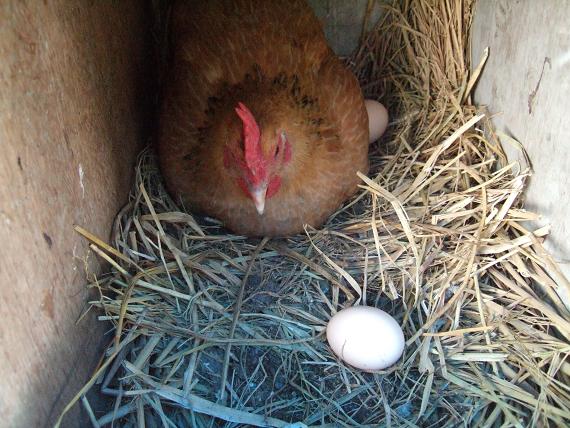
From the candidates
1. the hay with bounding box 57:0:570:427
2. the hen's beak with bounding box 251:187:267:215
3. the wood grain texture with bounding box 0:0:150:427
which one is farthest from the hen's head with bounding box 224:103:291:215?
the wood grain texture with bounding box 0:0:150:427

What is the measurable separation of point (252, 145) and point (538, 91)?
3.17 ft

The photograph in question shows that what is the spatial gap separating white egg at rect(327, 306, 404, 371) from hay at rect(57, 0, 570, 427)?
69 mm

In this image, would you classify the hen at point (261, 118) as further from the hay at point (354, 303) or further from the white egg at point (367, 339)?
the white egg at point (367, 339)

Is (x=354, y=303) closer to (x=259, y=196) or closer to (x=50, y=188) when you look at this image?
(x=259, y=196)

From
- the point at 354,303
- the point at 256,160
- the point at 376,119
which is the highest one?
the point at 256,160

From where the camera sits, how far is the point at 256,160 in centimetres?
167

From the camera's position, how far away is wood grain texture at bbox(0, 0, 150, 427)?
1.19m

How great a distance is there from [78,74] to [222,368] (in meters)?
0.94

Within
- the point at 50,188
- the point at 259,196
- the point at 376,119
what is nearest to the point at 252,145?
the point at 259,196

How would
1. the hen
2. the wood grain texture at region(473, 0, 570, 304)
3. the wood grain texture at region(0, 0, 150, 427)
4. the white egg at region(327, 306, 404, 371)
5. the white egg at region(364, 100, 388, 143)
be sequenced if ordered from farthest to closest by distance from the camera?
the white egg at region(364, 100, 388, 143)
the hen
the wood grain texture at region(473, 0, 570, 304)
the white egg at region(327, 306, 404, 371)
the wood grain texture at region(0, 0, 150, 427)

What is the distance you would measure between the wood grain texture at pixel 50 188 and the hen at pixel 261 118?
0.28 meters

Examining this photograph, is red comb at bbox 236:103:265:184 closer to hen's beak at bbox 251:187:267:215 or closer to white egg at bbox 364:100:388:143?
hen's beak at bbox 251:187:267:215

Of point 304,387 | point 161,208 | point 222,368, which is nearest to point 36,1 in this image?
point 161,208

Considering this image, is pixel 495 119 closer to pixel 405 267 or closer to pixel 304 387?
pixel 405 267
